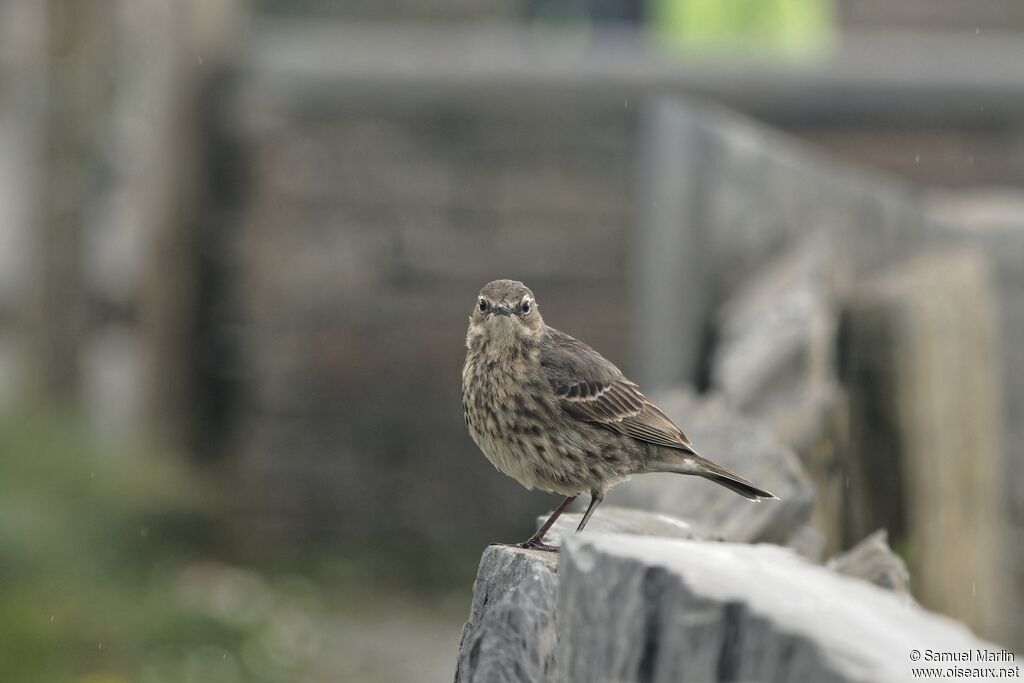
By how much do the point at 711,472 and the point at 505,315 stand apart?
0.65 m

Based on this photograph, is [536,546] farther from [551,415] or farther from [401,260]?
[401,260]

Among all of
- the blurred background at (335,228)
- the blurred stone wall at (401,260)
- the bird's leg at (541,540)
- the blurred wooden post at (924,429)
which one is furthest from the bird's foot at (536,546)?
the blurred stone wall at (401,260)

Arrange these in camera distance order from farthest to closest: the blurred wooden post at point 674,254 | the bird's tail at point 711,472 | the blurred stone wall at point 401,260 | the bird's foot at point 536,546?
the blurred stone wall at point 401,260 < the blurred wooden post at point 674,254 < the bird's tail at point 711,472 < the bird's foot at point 536,546

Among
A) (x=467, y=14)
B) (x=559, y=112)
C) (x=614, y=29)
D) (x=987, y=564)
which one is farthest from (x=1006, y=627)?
(x=467, y=14)

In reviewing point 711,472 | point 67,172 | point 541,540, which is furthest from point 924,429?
point 67,172

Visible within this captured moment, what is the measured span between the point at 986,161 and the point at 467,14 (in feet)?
31.8

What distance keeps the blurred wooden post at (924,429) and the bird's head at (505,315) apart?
134 cm

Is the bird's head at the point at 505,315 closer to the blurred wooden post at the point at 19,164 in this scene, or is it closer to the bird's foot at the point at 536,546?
the bird's foot at the point at 536,546

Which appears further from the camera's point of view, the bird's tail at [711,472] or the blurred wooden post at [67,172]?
the blurred wooden post at [67,172]

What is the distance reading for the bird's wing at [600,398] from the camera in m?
Result: 3.80

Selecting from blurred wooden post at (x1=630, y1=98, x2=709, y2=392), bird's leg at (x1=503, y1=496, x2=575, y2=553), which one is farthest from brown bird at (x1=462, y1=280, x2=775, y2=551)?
blurred wooden post at (x1=630, y1=98, x2=709, y2=392)

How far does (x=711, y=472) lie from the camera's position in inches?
144

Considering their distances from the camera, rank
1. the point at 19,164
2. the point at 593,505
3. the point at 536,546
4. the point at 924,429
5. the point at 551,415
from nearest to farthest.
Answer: the point at 536,546, the point at 593,505, the point at 551,415, the point at 924,429, the point at 19,164

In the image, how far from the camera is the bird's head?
374 centimetres
